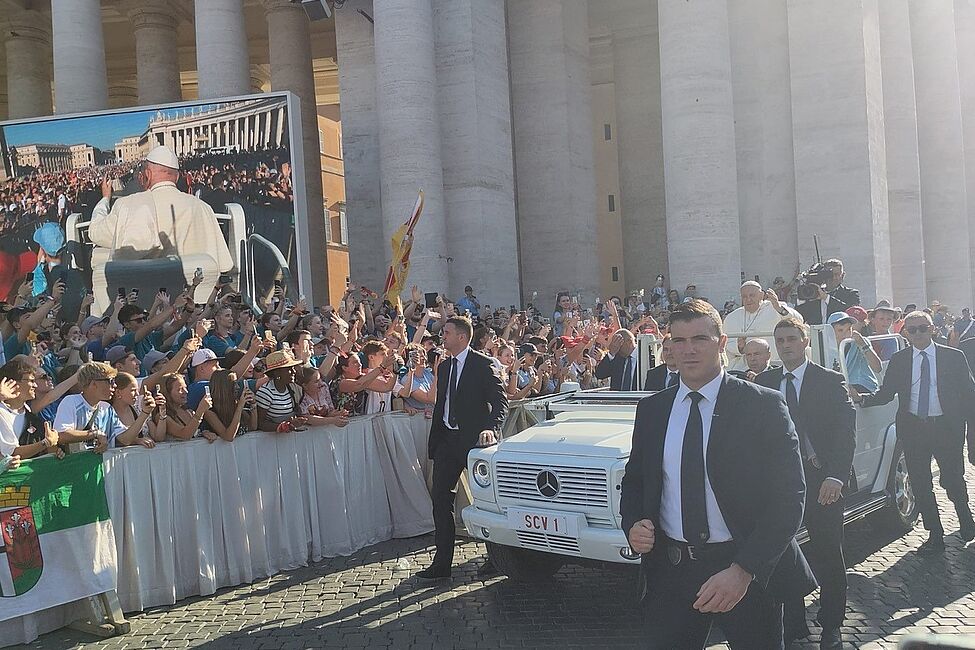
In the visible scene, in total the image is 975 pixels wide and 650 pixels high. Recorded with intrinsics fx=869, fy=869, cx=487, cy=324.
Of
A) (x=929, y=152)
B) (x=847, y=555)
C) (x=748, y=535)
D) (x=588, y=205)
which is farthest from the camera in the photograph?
(x=929, y=152)

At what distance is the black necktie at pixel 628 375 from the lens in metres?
9.93

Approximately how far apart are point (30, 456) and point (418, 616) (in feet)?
9.95

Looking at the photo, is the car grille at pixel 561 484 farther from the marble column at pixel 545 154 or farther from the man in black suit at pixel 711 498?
the marble column at pixel 545 154

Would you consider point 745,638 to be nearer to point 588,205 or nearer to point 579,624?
point 579,624

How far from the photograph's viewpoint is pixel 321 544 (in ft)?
26.8

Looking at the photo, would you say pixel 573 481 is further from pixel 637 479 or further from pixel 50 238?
pixel 50 238

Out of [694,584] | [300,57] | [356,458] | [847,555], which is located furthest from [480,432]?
[300,57]

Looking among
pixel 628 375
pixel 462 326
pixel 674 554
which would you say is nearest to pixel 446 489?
pixel 462 326

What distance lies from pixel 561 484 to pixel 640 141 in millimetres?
30303

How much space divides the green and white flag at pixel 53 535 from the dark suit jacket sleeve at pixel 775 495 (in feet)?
16.6

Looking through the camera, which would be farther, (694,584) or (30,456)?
(30,456)

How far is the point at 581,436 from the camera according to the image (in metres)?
6.50

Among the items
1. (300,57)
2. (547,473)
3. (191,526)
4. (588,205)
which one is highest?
(300,57)

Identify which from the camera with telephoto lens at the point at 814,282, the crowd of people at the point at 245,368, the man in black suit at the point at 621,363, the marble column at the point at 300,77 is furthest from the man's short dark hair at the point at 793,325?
the marble column at the point at 300,77
